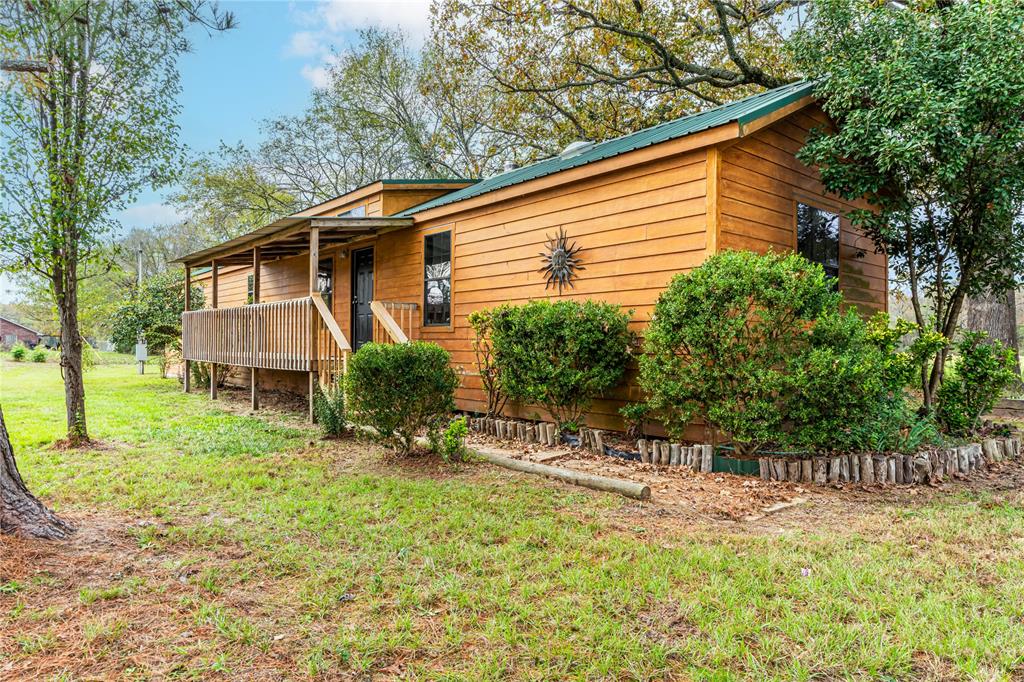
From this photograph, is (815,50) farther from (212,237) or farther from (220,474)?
(212,237)

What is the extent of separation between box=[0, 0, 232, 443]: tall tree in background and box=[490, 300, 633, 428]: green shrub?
4348 mm

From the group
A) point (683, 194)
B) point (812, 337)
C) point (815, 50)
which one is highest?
point (815, 50)

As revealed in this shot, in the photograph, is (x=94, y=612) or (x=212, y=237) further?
(x=212, y=237)

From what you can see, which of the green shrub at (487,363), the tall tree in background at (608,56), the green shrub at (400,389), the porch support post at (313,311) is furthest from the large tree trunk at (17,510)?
the tall tree in background at (608,56)

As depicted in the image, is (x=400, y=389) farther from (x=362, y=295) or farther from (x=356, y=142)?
(x=356, y=142)

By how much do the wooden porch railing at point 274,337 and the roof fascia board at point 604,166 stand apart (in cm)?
247

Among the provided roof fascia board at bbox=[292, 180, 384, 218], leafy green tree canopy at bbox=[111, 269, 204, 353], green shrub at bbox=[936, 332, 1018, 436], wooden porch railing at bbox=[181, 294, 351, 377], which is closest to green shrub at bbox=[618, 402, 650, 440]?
green shrub at bbox=[936, 332, 1018, 436]

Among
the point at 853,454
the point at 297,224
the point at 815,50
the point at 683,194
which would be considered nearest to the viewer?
the point at 853,454

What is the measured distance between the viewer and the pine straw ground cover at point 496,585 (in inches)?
85.0

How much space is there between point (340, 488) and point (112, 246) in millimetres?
3916

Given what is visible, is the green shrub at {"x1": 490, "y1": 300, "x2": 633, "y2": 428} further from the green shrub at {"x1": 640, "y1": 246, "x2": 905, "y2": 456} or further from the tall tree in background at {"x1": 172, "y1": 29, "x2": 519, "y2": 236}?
the tall tree in background at {"x1": 172, "y1": 29, "x2": 519, "y2": 236}

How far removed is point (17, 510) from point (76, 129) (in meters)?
4.31

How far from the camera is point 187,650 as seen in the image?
224 cm

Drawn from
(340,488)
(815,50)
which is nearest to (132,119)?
(340,488)
